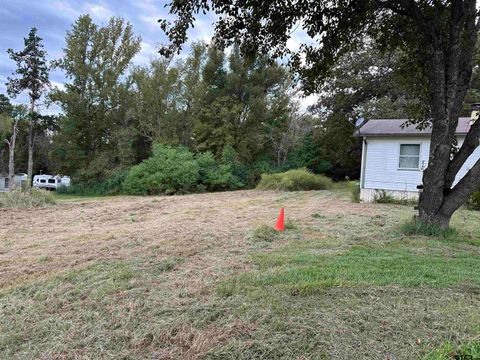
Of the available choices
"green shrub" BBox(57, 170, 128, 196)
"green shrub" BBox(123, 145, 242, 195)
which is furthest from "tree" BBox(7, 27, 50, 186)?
"green shrub" BBox(123, 145, 242, 195)

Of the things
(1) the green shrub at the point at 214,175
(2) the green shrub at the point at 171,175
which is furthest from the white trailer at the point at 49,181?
(1) the green shrub at the point at 214,175

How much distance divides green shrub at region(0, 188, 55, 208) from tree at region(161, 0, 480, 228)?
933cm

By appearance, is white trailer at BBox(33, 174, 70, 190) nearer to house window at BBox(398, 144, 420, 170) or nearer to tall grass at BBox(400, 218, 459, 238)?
house window at BBox(398, 144, 420, 170)

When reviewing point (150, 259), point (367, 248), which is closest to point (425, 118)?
point (367, 248)

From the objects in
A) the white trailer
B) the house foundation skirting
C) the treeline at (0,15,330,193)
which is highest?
the treeline at (0,15,330,193)

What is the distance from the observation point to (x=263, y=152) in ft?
93.7

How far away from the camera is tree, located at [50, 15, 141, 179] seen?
2758 centimetres

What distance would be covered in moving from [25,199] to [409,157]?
13.6m

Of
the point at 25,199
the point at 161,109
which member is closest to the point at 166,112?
the point at 161,109

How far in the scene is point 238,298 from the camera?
3.05 m

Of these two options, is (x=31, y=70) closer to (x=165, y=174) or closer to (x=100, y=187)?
(x=100, y=187)

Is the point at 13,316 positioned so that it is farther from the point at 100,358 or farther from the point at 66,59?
the point at 66,59

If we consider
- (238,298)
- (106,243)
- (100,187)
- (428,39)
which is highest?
(428,39)

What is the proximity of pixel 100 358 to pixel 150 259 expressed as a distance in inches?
86.9
